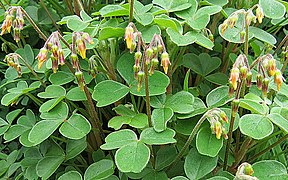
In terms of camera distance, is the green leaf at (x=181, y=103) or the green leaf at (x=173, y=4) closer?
the green leaf at (x=181, y=103)

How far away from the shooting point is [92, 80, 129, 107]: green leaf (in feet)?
3.46

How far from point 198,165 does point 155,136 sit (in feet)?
0.43

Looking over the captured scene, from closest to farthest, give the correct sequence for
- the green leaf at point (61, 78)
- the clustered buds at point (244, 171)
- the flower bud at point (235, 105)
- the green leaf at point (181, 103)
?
the clustered buds at point (244, 171) → the flower bud at point (235, 105) → the green leaf at point (181, 103) → the green leaf at point (61, 78)

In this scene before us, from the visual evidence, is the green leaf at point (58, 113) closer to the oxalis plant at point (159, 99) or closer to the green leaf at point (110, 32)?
the oxalis plant at point (159, 99)

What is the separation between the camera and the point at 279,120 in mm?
951

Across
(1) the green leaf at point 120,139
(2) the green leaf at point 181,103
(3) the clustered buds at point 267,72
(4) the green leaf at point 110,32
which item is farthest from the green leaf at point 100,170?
(3) the clustered buds at point 267,72

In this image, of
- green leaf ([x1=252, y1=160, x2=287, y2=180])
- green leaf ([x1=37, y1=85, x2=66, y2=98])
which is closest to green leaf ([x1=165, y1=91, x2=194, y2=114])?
green leaf ([x1=252, y1=160, x2=287, y2=180])

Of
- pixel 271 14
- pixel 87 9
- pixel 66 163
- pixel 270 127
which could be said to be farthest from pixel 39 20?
pixel 270 127

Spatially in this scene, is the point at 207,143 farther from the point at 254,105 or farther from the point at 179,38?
the point at 179,38

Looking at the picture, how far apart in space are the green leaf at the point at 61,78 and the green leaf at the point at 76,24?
19cm

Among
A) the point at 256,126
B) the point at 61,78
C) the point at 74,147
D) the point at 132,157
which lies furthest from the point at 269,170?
the point at 61,78

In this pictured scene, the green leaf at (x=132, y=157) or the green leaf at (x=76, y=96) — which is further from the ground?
the green leaf at (x=76, y=96)

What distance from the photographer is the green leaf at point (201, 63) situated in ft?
4.19

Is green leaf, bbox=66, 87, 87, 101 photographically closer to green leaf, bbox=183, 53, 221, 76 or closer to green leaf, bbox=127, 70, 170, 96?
green leaf, bbox=127, 70, 170, 96
